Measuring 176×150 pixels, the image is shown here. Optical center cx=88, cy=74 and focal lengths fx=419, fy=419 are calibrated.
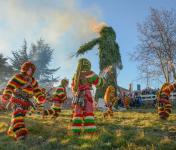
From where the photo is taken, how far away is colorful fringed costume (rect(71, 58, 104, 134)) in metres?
11.9

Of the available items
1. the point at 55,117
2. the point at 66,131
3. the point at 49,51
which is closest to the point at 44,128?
the point at 66,131

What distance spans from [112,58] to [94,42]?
1.68m

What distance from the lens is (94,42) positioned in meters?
29.2

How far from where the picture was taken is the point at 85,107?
12055 millimetres

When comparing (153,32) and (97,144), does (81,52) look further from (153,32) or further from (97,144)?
(97,144)

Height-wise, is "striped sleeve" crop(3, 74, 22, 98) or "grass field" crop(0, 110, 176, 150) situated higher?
"striped sleeve" crop(3, 74, 22, 98)

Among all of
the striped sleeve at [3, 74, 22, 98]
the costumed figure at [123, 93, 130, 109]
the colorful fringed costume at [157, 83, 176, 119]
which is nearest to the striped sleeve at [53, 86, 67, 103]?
the colorful fringed costume at [157, 83, 176, 119]

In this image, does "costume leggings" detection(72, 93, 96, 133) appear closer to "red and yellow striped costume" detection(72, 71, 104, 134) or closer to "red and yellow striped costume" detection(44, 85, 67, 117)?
"red and yellow striped costume" detection(72, 71, 104, 134)

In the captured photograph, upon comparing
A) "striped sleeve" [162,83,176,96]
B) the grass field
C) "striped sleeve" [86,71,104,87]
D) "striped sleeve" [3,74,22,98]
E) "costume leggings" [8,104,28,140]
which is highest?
"striped sleeve" [162,83,176,96]

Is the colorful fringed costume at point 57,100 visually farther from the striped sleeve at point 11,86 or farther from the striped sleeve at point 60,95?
the striped sleeve at point 11,86

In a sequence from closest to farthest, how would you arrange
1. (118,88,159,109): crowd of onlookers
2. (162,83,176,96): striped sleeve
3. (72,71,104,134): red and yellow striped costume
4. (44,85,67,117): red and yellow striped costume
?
(72,71,104,134): red and yellow striped costume, (162,83,176,96): striped sleeve, (44,85,67,117): red and yellow striped costume, (118,88,159,109): crowd of onlookers

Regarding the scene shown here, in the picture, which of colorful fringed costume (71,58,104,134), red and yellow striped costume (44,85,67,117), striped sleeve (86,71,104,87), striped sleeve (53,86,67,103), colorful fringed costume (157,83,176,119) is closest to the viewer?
colorful fringed costume (71,58,104,134)

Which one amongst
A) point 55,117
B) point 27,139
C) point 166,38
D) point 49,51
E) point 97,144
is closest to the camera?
point 97,144

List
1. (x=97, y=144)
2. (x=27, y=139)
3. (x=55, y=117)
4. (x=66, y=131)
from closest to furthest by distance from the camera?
(x=97, y=144)
(x=27, y=139)
(x=66, y=131)
(x=55, y=117)
